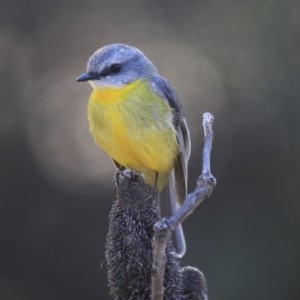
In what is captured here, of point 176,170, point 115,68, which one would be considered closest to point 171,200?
point 176,170

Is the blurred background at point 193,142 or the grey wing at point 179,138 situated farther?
the blurred background at point 193,142

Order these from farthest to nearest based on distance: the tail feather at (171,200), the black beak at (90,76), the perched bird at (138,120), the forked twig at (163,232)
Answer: the tail feather at (171,200) < the perched bird at (138,120) < the black beak at (90,76) < the forked twig at (163,232)

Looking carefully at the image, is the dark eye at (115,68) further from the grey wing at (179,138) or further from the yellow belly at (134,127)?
the grey wing at (179,138)

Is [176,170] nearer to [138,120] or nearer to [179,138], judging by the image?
[179,138]

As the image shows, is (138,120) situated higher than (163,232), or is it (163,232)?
(138,120)

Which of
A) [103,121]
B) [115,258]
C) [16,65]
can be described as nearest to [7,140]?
[16,65]

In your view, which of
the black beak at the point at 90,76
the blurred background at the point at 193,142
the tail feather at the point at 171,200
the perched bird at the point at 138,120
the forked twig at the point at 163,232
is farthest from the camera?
the blurred background at the point at 193,142

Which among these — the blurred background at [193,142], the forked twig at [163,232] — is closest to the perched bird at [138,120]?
the forked twig at [163,232]
